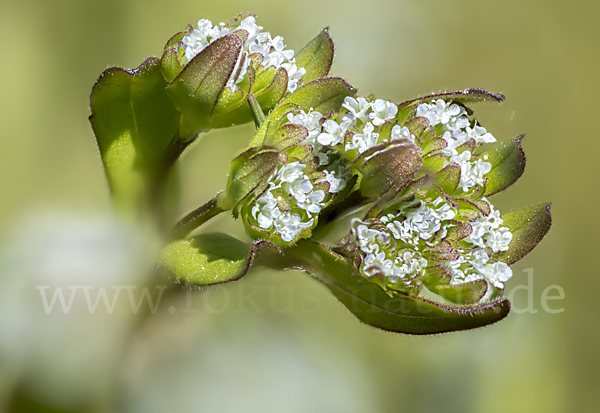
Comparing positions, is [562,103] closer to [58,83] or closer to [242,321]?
[242,321]

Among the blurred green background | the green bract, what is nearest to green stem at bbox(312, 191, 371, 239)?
the green bract

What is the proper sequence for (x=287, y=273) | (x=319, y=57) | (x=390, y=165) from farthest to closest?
(x=287, y=273), (x=319, y=57), (x=390, y=165)

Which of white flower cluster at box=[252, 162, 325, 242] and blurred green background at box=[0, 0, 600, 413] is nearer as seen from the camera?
white flower cluster at box=[252, 162, 325, 242]

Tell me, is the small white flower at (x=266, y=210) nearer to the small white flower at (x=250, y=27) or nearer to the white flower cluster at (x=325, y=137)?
the white flower cluster at (x=325, y=137)

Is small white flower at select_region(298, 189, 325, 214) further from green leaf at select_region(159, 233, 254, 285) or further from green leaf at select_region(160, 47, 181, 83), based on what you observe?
green leaf at select_region(160, 47, 181, 83)


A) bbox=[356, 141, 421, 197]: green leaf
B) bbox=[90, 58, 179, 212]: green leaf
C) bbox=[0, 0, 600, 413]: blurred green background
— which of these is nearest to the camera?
bbox=[356, 141, 421, 197]: green leaf

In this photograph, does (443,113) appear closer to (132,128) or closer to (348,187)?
(348,187)

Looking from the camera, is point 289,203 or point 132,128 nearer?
point 289,203

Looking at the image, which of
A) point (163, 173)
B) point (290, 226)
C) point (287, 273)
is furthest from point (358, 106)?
point (287, 273)
